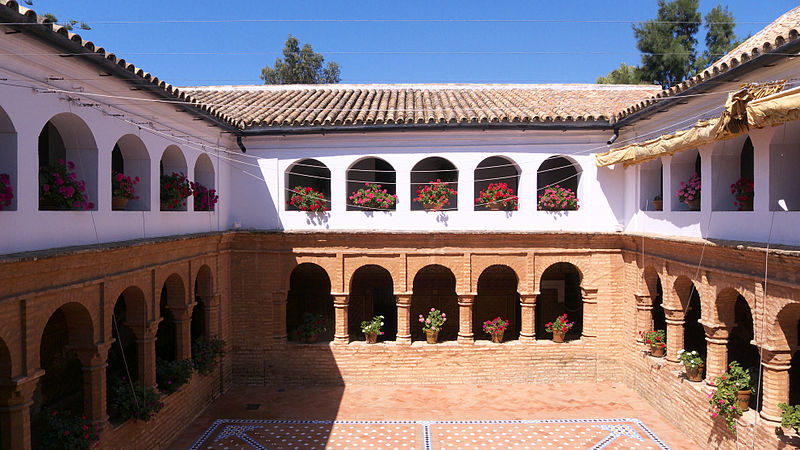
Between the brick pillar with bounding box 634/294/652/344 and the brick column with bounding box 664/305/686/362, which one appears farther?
the brick pillar with bounding box 634/294/652/344

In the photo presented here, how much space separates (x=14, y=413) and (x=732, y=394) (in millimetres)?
10037

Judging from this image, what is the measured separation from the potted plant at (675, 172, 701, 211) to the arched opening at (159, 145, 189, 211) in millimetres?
9295

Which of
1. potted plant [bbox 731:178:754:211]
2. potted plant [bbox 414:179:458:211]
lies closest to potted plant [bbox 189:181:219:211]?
potted plant [bbox 414:179:458:211]

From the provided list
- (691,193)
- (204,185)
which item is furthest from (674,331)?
(204,185)

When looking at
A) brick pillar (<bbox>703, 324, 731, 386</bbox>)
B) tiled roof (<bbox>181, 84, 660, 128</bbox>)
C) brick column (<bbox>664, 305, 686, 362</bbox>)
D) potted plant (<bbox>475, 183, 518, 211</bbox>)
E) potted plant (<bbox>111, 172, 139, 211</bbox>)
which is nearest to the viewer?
potted plant (<bbox>111, 172, 139, 211</bbox>)

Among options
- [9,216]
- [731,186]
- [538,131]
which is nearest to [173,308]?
[9,216]

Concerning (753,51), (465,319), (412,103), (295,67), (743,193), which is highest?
(295,67)

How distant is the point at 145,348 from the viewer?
970cm

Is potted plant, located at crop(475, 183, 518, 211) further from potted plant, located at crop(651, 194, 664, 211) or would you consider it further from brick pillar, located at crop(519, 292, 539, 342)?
potted plant, located at crop(651, 194, 664, 211)

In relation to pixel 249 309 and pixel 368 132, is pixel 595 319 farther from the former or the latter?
pixel 249 309

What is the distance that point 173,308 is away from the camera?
11.1 meters

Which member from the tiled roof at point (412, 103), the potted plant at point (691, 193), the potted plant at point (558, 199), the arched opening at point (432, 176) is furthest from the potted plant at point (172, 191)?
the potted plant at point (691, 193)

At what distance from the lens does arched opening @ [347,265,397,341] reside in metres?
16.8

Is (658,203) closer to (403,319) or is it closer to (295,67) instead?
(403,319)
